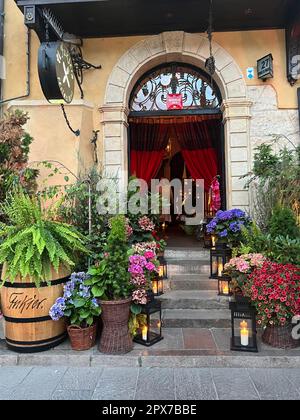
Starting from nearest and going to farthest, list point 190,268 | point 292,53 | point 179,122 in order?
point 190,268
point 292,53
point 179,122

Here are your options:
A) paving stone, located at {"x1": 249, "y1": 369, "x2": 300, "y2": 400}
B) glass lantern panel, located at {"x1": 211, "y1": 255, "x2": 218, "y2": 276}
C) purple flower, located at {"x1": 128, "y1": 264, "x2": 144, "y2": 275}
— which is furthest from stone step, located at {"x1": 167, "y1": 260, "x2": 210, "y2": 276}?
paving stone, located at {"x1": 249, "y1": 369, "x2": 300, "y2": 400}

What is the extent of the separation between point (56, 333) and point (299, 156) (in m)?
4.80

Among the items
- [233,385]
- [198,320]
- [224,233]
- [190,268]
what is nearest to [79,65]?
→ [224,233]

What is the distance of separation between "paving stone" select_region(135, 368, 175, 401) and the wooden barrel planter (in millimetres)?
1218

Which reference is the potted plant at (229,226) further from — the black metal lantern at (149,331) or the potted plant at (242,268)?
the black metal lantern at (149,331)

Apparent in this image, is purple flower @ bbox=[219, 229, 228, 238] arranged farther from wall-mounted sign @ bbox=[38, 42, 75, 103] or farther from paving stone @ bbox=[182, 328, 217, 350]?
wall-mounted sign @ bbox=[38, 42, 75, 103]

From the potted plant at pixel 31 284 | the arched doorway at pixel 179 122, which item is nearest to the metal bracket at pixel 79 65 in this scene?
the arched doorway at pixel 179 122

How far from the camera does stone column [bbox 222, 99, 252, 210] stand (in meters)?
6.04

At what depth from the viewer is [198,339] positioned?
3811mm

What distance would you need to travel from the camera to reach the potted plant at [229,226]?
16.3 ft

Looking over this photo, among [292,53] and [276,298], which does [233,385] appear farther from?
[292,53]

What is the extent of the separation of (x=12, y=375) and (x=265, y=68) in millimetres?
6354

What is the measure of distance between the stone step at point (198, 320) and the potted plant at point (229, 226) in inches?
46.3
